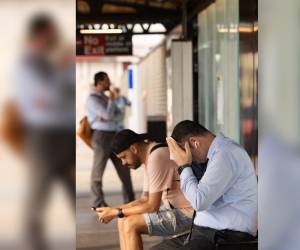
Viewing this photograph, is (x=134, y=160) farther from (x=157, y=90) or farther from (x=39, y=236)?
(x=157, y=90)

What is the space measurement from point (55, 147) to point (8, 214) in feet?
1.07

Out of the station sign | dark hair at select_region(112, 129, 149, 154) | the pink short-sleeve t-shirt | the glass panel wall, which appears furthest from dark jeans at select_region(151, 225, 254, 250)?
the station sign

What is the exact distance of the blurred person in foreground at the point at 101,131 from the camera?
31.7 feet

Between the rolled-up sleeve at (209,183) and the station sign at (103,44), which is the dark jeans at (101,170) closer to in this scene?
the station sign at (103,44)

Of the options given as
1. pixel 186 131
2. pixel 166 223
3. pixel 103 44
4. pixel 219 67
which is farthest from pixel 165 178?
pixel 103 44

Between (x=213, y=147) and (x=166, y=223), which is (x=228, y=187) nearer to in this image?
(x=213, y=147)

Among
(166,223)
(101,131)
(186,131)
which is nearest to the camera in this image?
(186,131)

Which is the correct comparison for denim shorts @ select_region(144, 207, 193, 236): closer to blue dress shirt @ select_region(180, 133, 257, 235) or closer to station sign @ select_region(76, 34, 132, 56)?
blue dress shirt @ select_region(180, 133, 257, 235)

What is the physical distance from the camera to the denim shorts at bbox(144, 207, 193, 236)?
15.9 ft

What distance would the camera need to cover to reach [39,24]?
9.29 feet

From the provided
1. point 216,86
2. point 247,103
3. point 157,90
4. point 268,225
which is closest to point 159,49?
point 157,90

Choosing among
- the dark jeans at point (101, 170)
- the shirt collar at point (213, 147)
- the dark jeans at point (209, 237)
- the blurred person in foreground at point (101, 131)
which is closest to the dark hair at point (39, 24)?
the shirt collar at point (213, 147)

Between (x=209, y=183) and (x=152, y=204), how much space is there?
965mm

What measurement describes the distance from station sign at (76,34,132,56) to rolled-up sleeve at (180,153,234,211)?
918 cm
